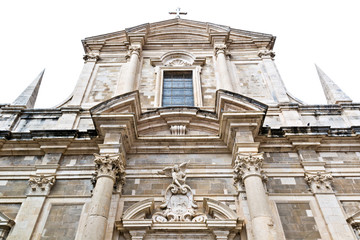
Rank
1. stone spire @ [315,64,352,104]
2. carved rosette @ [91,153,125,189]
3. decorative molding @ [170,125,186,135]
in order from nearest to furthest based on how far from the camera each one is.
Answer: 1. carved rosette @ [91,153,125,189]
2. decorative molding @ [170,125,186,135]
3. stone spire @ [315,64,352,104]

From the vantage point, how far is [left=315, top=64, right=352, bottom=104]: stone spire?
11.5m

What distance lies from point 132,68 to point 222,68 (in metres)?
3.67

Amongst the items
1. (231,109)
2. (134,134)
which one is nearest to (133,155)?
(134,134)

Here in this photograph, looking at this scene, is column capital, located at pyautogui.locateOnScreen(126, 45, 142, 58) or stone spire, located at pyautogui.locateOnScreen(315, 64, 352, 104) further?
column capital, located at pyautogui.locateOnScreen(126, 45, 142, 58)

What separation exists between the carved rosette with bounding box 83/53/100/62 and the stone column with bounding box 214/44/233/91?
17.3 ft

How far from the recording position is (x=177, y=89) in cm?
1295

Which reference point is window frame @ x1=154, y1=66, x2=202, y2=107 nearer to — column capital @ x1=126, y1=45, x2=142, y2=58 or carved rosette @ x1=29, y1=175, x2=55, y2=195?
column capital @ x1=126, y1=45, x2=142, y2=58

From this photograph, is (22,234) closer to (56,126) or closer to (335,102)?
(56,126)

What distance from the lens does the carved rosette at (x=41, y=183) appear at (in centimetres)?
869

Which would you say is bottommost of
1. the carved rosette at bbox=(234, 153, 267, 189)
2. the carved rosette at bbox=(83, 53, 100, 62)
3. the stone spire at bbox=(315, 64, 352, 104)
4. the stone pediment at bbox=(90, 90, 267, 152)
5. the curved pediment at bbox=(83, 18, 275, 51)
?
the carved rosette at bbox=(234, 153, 267, 189)

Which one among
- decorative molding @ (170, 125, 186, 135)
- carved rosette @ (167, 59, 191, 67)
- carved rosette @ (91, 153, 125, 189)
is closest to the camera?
carved rosette @ (91, 153, 125, 189)

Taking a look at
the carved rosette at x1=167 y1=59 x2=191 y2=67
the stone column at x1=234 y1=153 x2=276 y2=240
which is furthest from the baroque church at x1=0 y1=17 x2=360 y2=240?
the carved rosette at x1=167 y1=59 x2=191 y2=67

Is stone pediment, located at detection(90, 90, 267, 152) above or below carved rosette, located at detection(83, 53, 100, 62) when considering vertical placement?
below

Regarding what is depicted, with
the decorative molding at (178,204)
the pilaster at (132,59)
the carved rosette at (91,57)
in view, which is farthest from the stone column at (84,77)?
the decorative molding at (178,204)
